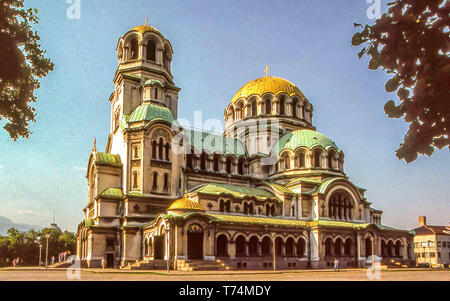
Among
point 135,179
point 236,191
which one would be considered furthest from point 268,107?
point 135,179

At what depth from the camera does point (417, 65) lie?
592 cm

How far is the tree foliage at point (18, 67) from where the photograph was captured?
29.6 feet

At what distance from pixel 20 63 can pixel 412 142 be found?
7.91 m

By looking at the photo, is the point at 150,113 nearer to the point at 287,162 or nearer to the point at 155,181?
the point at 155,181

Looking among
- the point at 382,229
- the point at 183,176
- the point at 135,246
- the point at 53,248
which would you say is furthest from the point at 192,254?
the point at 53,248

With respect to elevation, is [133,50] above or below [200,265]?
above

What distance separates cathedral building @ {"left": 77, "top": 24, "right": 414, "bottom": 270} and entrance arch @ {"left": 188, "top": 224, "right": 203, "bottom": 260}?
0.09m

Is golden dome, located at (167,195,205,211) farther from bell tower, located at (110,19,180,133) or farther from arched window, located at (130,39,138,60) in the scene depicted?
arched window, located at (130,39,138,60)

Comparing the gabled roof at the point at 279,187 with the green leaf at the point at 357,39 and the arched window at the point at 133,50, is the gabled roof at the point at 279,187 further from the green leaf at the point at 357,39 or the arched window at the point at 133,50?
the green leaf at the point at 357,39

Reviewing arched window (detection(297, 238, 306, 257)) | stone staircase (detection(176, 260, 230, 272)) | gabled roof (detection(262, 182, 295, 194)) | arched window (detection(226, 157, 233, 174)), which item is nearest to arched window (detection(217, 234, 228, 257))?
stone staircase (detection(176, 260, 230, 272))

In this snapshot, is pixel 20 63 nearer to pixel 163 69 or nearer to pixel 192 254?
pixel 192 254

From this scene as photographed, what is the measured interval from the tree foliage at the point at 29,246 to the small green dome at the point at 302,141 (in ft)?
130

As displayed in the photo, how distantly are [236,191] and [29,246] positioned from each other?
135ft

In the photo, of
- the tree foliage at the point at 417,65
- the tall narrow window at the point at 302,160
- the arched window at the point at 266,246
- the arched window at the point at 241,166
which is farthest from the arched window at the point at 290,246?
the tree foliage at the point at 417,65
